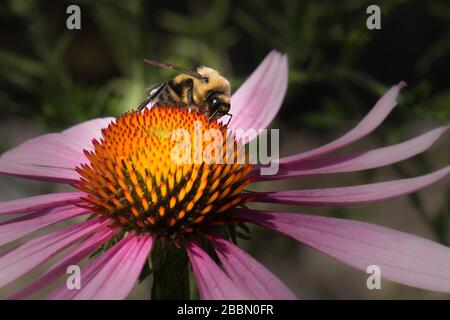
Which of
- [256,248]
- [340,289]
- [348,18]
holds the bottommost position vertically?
[340,289]

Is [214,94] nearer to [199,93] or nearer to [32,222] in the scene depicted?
[199,93]

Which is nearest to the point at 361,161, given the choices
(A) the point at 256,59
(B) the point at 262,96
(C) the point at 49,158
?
(B) the point at 262,96

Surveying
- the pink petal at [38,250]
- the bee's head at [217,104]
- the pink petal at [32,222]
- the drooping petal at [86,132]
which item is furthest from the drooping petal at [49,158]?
the bee's head at [217,104]

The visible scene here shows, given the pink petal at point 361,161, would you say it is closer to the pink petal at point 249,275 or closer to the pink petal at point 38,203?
the pink petal at point 249,275

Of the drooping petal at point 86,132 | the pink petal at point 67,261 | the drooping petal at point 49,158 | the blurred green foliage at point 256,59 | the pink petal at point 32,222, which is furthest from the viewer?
the blurred green foliage at point 256,59
